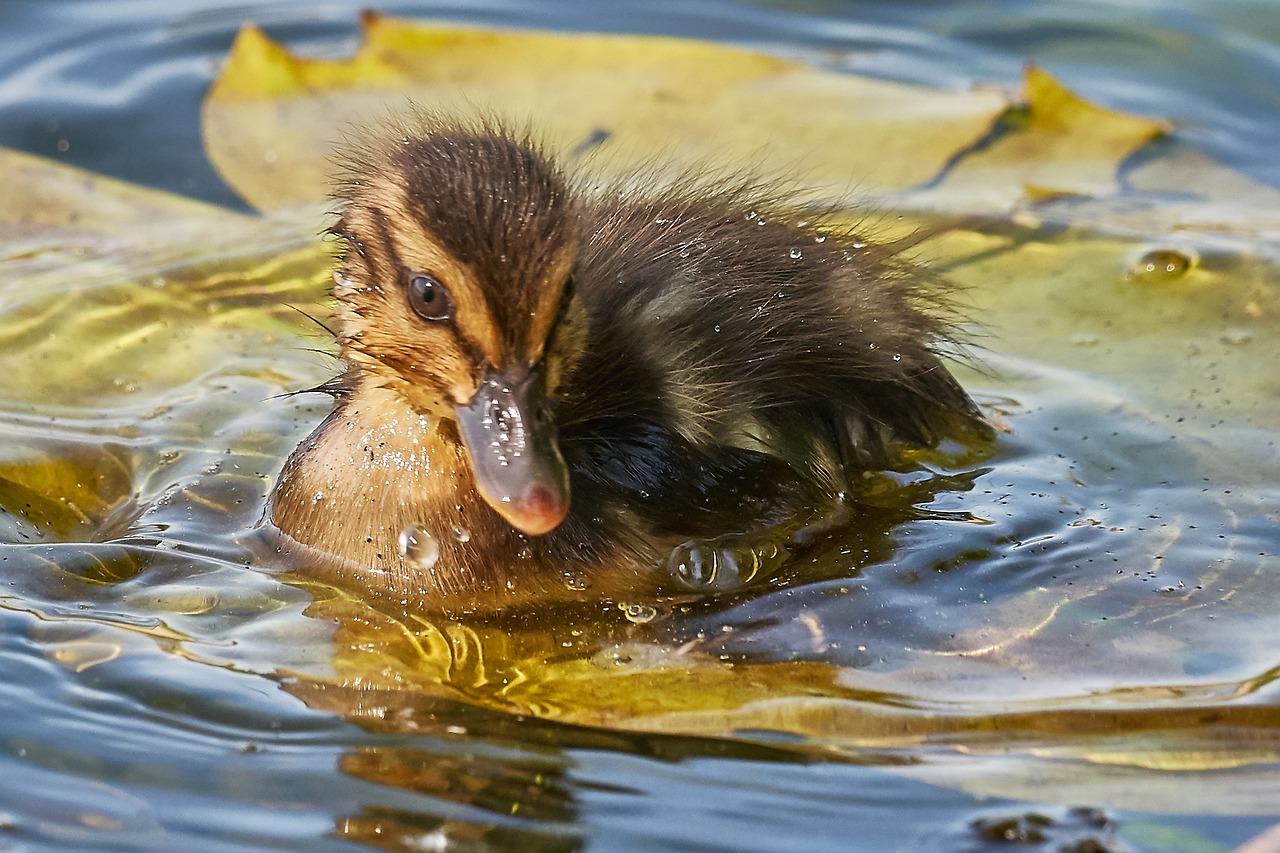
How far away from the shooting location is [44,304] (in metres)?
5.18

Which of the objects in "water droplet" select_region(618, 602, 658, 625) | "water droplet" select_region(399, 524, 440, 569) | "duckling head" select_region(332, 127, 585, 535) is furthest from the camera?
"water droplet" select_region(399, 524, 440, 569)

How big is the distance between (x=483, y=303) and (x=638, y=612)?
0.80m

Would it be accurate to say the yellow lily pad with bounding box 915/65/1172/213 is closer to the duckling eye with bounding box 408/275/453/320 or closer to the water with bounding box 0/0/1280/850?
the water with bounding box 0/0/1280/850

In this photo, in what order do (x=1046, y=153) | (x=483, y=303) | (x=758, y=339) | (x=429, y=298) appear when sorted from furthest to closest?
(x=1046, y=153) < (x=758, y=339) < (x=429, y=298) < (x=483, y=303)

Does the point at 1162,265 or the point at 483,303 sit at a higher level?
the point at 483,303

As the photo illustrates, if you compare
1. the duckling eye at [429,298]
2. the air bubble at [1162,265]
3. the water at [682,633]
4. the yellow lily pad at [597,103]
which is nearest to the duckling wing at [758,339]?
the water at [682,633]

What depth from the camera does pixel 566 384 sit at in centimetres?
367

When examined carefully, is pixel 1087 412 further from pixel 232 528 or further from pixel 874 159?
pixel 232 528

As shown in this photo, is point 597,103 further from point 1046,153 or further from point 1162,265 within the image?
point 1162,265

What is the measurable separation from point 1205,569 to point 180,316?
3.06 metres

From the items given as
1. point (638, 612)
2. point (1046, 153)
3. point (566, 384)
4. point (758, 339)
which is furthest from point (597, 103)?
point (638, 612)

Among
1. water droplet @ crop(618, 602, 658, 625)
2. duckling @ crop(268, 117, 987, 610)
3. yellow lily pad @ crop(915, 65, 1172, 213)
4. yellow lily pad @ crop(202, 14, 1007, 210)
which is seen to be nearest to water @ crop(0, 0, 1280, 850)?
water droplet @ crop(618, 602, 658, 625)

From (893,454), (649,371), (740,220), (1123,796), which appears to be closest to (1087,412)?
(893,454)

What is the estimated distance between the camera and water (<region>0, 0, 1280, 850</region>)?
9.89 ft
